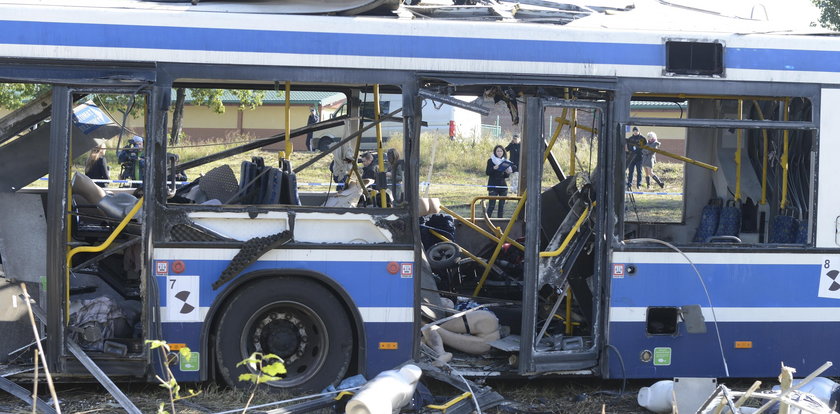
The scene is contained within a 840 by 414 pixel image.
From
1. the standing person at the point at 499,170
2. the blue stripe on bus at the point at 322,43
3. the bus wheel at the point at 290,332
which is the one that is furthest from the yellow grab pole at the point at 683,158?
the standing person at the point at 499,170

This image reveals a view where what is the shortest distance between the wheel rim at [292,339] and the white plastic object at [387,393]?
76 cm

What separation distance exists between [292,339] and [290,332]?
2.1 inches

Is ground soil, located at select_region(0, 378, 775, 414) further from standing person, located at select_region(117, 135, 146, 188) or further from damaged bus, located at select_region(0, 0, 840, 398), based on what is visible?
standing person, located at select_region(117, 135, 146, 188)

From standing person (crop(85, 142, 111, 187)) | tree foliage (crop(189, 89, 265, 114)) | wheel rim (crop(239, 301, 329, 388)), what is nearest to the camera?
wheel rim (crop(239, 301, 329, 388))

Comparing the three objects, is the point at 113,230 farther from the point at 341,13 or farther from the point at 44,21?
the point at 341,13

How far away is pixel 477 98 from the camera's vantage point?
827cm

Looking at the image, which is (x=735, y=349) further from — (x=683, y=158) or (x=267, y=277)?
(x=267, y=277)

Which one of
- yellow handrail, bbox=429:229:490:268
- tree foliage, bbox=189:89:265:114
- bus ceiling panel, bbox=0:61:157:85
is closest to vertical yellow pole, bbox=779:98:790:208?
yellow handrail, bbox=429:229:490:268

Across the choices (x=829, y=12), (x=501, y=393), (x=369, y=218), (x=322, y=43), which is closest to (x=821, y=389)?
(x=501, y=393)

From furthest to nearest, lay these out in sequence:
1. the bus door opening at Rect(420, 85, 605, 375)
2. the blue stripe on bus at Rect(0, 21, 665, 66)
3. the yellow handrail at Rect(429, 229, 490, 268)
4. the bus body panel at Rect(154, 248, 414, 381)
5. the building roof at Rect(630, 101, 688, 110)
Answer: the yellow handrail at Rect(429, 229, 490, 268)
the building roof at Rect(630, 101, 688, 110)
the bus door opening at Rect(420, 85, 605, 375)
the bus body panel at Rect(154, 248, 414, 381)
the blue stripe on bus at Rect(0, 21, 665, 66)

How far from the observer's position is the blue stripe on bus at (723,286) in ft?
23.9

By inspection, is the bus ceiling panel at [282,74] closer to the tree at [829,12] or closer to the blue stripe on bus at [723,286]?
the blue stripe on bus at [723,286]

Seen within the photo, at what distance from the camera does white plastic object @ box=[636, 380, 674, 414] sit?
693 centimetres

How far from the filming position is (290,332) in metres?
7.10
